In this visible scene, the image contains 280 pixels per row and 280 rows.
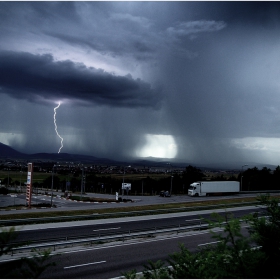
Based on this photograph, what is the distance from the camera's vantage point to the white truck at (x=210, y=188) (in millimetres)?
72750

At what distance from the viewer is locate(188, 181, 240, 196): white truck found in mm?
72750

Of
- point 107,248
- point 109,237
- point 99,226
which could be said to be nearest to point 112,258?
point 107,248

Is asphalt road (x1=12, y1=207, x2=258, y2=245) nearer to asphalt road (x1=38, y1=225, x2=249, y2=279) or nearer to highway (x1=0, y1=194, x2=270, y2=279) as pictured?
highway (x1=0, y1=194, x2=270, y2=279)

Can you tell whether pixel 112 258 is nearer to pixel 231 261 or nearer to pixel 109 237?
pixel 109 237

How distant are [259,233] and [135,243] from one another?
15021mm

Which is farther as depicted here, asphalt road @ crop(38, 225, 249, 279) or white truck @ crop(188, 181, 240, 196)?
white truck @ crop(188, 181, 240, 196)

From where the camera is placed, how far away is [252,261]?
26.4 feet

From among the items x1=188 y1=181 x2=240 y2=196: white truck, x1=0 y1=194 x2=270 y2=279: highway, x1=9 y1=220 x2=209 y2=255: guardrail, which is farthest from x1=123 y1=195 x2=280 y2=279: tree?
x1=188 y1=181 x2=240 y2=196: white truck

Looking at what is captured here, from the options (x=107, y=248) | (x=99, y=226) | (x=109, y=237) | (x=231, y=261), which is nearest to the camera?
(x=231, y=261)

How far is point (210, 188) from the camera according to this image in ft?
242

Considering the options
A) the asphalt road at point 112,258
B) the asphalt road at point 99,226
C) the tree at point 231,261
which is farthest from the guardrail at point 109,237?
the tree at point 231,261

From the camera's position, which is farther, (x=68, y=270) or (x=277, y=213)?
(x=68, y=270)

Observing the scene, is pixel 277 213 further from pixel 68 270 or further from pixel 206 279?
pixel 68 270

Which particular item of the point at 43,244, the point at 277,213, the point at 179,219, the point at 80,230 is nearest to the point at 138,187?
the point at 179,219
